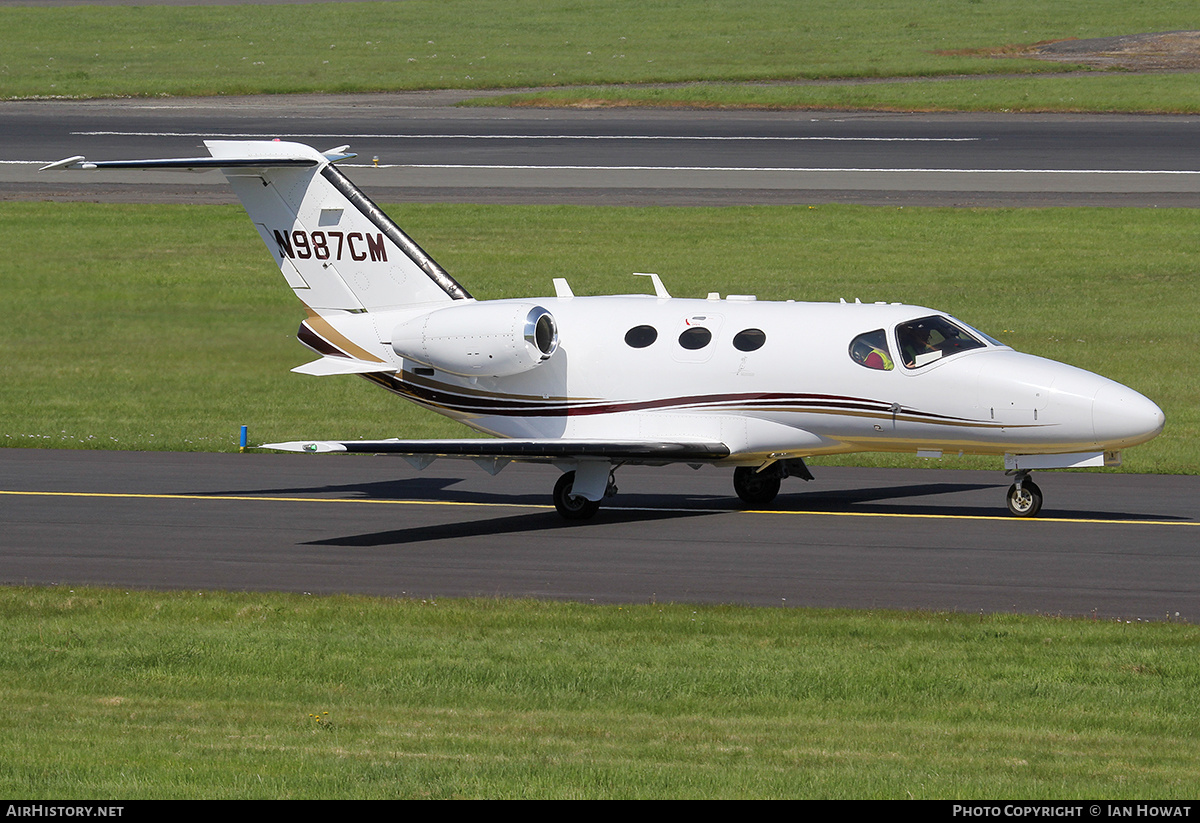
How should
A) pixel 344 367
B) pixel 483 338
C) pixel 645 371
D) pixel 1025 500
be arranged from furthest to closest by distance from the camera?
pixel 344 367, pixel 483 338, pixel 645 371, pixel 1025 500

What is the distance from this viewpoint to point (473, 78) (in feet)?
217

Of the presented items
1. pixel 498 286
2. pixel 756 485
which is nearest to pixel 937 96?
pixel 498 286

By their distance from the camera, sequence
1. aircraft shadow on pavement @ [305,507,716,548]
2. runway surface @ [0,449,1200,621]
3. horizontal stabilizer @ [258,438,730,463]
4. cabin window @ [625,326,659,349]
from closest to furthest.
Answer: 1. runway surface @ [0,449,1200,621]
2. horizontal stabilizer @ [258,438,730,463]
3. aircraft shadow on pavement @ [305,507,716,548]
4. cabin window @ [625,326,659,349]

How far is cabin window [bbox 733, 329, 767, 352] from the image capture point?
68.1ft

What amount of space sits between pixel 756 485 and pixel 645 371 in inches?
92.3

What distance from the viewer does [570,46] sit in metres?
73.5

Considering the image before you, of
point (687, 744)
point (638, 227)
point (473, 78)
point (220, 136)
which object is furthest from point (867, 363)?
point (473, 78)

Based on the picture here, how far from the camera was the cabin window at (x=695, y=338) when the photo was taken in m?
21.0

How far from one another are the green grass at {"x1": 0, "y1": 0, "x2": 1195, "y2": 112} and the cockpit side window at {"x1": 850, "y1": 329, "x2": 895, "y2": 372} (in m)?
38.5

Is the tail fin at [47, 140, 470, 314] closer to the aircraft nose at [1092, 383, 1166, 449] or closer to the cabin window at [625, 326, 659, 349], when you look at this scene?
the cabin window at [625, 326, 659, 349]

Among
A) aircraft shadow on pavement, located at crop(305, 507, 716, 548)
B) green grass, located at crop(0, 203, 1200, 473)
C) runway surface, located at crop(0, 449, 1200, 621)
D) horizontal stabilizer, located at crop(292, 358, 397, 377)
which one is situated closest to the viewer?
runway surface, located at crop(0, 449, 1200, 621)

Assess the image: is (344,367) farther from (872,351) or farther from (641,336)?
(872,351)

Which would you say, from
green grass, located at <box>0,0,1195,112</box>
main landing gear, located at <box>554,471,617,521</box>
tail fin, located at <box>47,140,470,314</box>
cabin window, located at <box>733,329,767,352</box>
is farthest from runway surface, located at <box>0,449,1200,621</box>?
green grass, located at <box>0,0,1195,112</box>

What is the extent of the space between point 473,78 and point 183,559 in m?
50.1
